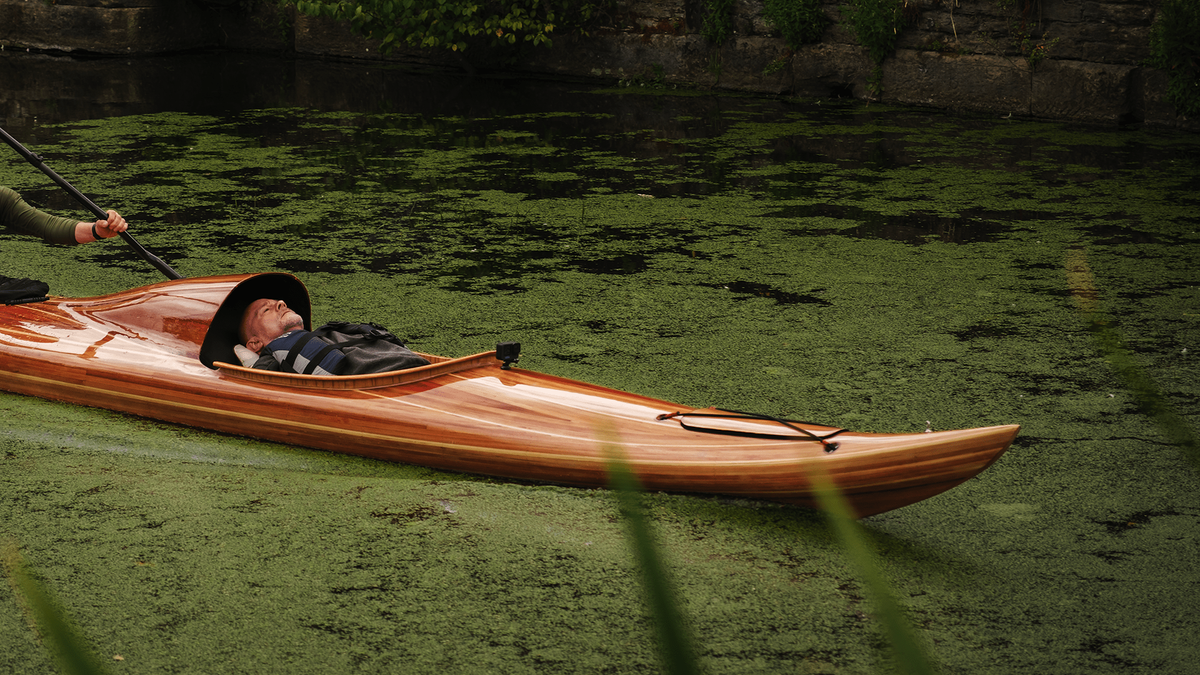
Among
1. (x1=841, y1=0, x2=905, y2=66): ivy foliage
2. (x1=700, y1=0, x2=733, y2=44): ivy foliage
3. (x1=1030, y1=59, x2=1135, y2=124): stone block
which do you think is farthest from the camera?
(x1=700, y1=0, x2=733, y2=44): ivy foliage

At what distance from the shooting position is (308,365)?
240cm

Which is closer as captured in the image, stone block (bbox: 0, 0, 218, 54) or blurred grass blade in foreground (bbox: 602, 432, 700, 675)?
blurred grass blade in foreground (bbox: 602, 432, 700, 675)

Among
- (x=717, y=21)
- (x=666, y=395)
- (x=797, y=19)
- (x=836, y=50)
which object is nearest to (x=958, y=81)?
(x=836, y=50)

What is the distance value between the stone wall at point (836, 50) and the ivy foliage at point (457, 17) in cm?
27

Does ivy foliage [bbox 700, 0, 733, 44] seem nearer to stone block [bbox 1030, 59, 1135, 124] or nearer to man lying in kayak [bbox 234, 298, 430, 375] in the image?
stone block [bbox 1030, 59, 1135, 124]

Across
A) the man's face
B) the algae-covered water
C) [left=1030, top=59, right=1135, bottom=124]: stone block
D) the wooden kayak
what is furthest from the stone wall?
the man's face

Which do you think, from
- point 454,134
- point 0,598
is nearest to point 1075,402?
point 0,598

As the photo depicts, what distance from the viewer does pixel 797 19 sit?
7.23m

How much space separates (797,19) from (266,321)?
5.45m

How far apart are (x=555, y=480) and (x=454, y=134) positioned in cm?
446

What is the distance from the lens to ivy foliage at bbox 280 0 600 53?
7.99m

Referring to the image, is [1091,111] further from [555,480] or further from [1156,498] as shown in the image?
[555,480]

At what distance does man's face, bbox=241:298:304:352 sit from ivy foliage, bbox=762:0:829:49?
5393 millimetres

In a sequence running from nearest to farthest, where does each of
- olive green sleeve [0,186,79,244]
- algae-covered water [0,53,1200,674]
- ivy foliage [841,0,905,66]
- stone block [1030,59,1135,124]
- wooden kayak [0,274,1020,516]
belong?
algae-covered water [0,53,1200,674], wooden kayak [0,274,1020,516], olive green sleeve [0,186,79,244], stone block [1030,59,1135,124], ivy foliage [841,0,905,66]
